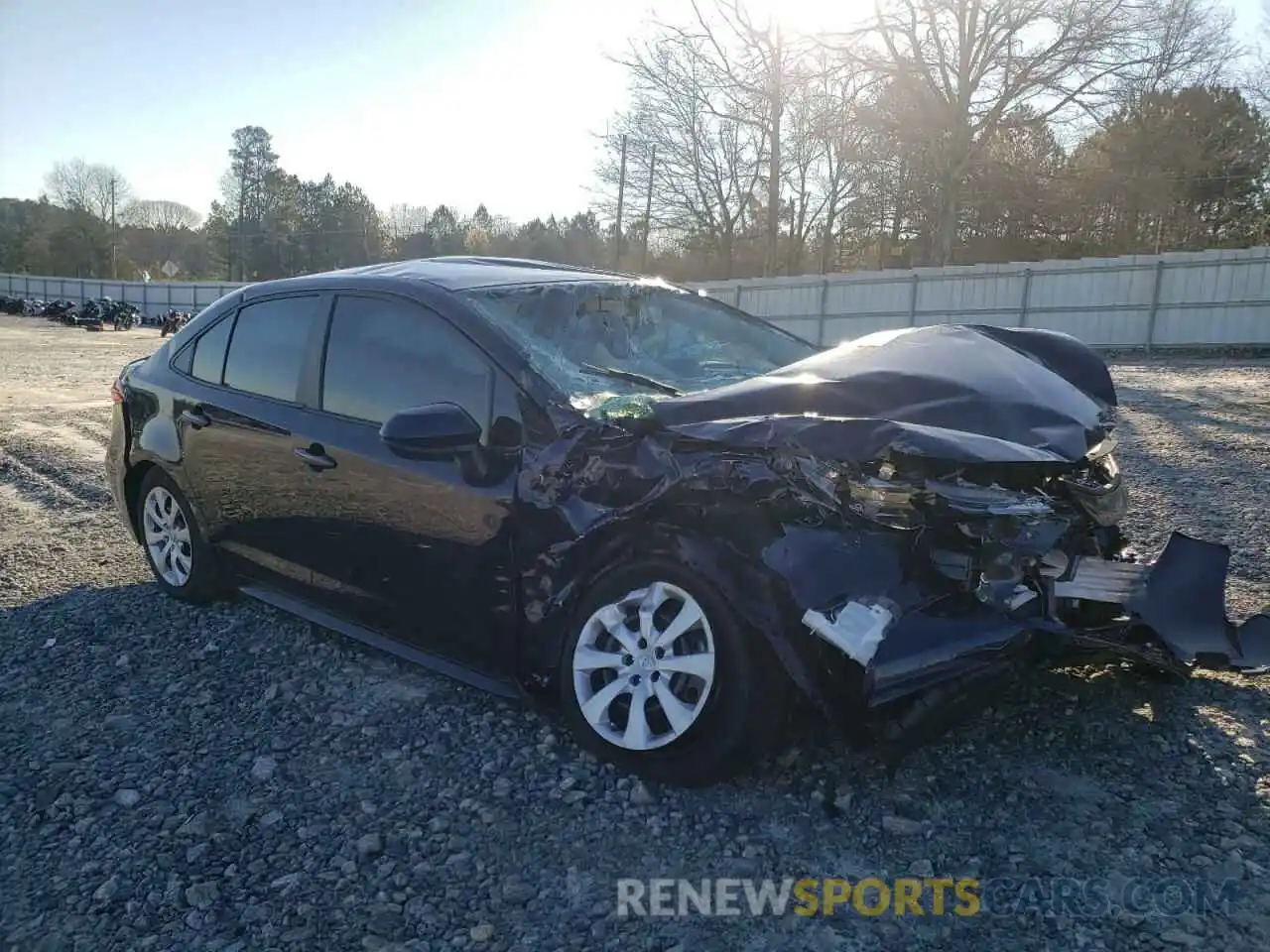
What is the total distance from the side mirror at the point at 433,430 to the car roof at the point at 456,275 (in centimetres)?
68

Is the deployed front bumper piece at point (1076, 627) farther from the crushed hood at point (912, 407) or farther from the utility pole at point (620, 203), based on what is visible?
the utility pole at point (620, 203)

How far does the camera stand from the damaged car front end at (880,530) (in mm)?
2494

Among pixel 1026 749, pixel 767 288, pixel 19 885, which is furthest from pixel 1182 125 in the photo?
pixel 19 885

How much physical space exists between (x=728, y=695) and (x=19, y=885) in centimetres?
195

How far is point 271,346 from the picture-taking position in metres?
4.07

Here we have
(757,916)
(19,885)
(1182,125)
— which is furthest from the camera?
(1182,125)

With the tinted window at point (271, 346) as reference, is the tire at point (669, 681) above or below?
below

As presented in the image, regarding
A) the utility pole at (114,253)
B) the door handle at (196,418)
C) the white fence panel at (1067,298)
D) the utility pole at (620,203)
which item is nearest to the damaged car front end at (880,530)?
the door handle at (196,418)

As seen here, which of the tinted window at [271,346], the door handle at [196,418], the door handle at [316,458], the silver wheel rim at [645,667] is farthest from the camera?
the door handle at [196,418]

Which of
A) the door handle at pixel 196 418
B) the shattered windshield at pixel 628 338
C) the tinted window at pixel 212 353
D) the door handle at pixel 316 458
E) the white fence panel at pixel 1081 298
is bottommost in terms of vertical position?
the door handle at pixel 316 458

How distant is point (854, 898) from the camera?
226 cm

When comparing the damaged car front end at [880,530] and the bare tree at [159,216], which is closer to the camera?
the damaged car front end at [880,530]

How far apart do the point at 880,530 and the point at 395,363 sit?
1.94 m

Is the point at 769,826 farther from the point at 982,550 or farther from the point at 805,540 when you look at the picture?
the point at 982,550
